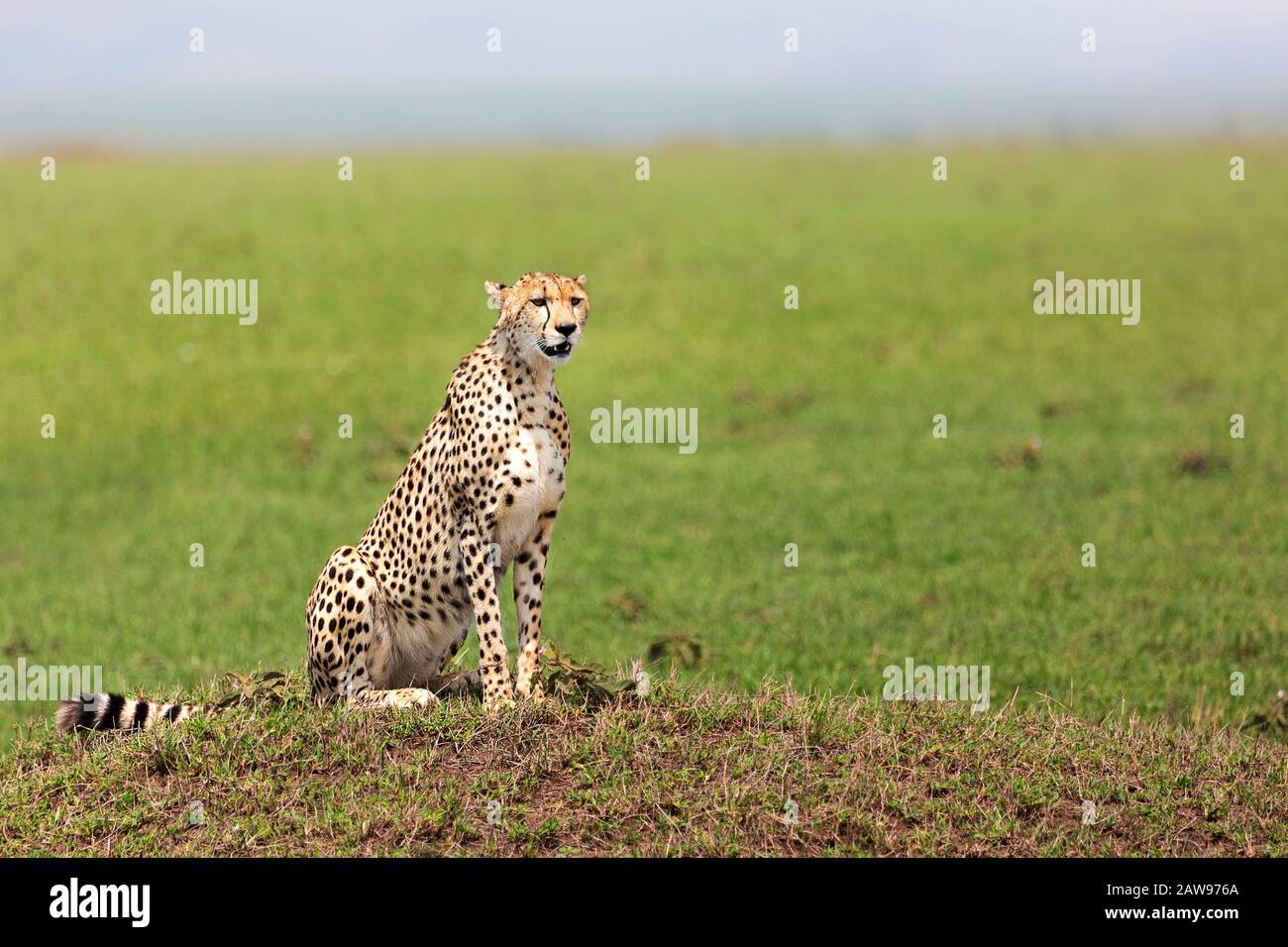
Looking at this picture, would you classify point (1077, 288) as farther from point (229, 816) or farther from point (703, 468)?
point (229, 816)

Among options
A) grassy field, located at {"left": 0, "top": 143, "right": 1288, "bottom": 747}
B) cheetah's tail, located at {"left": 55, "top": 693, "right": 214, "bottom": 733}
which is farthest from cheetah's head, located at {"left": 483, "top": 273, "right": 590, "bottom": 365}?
cheetah's tail, located at {"left": 55, "top": 693, "right": 214, "bottom": 733}

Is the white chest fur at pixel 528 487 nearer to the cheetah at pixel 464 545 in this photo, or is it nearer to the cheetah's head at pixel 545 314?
the cheetah at pixel 464 545

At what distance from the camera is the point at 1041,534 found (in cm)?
1451

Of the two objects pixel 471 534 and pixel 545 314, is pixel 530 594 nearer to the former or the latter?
pixel 471 534

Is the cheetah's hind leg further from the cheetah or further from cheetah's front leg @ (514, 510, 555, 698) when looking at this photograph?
cheetah's front leg @ (514, 510, 555, 698)

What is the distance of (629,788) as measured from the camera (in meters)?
7.05

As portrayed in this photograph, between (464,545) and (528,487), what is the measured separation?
15.8 inches

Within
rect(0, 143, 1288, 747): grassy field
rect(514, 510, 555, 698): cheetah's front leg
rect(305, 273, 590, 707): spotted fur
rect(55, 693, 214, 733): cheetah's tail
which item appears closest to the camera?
rect(305, 273, 590, 707): spotted fur

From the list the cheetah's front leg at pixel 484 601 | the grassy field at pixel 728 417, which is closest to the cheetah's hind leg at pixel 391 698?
the grassy field at pixel 728 417

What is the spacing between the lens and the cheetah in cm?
729
